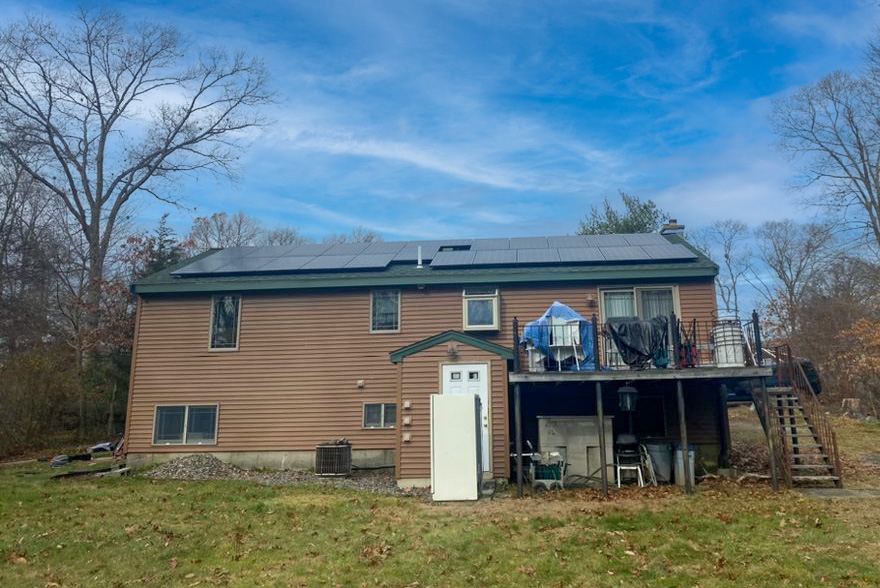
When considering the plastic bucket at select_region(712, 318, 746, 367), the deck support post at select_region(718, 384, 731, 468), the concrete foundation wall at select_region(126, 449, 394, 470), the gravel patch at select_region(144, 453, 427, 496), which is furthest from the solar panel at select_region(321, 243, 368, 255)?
the deck support post at select_region(718, 384, 731, 468)

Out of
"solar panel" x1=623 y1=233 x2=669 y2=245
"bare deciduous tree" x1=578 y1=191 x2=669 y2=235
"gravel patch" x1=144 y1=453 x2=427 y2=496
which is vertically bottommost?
"gravel patch" x1=144 y1=453 x2=427 y2=496

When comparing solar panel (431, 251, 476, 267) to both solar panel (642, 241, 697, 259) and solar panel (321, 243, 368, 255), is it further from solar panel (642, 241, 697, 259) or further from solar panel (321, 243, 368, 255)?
solar panel (642, 241, 697, 259)

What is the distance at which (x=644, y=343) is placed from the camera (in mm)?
11141

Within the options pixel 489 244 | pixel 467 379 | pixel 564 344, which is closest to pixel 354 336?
pixel 467 379

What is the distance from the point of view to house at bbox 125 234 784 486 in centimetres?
1361

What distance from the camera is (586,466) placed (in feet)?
37.9

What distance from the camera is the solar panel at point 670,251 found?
45.7 ft

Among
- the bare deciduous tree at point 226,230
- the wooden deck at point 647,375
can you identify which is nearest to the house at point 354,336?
the wooden deck at point 647,375

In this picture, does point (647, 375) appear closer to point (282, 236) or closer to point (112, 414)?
point (112, 414)

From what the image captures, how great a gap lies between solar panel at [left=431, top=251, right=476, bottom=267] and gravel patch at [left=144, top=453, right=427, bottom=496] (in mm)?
5102

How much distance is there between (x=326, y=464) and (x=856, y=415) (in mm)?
19741

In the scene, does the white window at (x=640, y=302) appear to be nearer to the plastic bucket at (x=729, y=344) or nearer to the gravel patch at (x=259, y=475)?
the plastic bucket at (x=729, y=344)

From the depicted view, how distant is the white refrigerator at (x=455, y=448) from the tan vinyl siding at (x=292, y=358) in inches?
146

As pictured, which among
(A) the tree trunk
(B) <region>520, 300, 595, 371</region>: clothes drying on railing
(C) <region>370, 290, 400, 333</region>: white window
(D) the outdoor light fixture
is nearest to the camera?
(D) the outdoor light fixture
